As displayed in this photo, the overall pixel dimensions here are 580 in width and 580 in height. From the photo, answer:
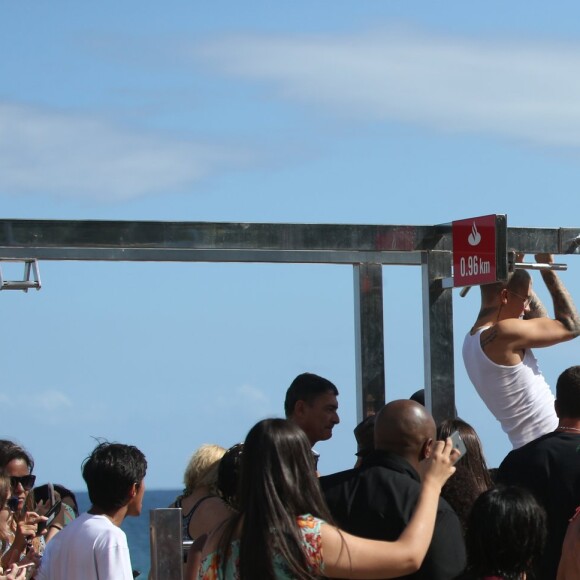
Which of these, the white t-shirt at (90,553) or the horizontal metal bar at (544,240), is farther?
the horizontal metal bar at (544,240)

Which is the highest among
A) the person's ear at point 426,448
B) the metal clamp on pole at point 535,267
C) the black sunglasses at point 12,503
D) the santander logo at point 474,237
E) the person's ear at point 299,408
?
the santander logo at point 474,237

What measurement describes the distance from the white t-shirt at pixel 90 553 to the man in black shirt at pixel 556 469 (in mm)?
1688

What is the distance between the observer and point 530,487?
16.6 ft

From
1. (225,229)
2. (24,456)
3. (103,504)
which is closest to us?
(103,504)

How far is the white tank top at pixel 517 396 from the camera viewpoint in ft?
19.2

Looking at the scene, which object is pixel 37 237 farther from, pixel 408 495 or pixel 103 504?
pixel 408 495

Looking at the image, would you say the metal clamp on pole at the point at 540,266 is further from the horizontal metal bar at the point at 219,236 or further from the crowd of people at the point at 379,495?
the horizontal metal bar at the point at 219,236

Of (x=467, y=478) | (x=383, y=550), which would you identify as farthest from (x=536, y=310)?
(x=383, y=550)

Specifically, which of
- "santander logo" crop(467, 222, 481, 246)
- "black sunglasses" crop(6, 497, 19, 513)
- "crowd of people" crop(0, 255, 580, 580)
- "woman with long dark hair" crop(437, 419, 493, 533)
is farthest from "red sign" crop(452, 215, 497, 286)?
"black sunglasses" crop(6, 497, 19, 513)

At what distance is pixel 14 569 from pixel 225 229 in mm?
2004

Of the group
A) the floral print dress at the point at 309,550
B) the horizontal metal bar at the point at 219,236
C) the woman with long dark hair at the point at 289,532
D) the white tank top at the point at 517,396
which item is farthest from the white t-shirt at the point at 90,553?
the white tank top at the point at 517,396

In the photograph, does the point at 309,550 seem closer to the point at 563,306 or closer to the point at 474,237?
the point at 563,306

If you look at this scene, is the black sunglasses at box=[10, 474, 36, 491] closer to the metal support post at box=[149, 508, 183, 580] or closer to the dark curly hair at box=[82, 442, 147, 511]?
the dark curly hair at box=[82, 442, 147, 511]

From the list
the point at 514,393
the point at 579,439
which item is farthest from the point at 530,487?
the point at 514,393
